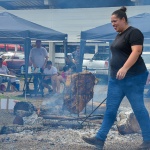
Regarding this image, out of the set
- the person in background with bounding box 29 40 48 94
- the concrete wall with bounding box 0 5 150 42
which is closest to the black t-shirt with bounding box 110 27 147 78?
the person in background with bounding box 29 40 48 94

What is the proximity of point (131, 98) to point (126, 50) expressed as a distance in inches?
22.3

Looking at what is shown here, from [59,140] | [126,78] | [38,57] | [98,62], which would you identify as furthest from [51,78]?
[126,78]

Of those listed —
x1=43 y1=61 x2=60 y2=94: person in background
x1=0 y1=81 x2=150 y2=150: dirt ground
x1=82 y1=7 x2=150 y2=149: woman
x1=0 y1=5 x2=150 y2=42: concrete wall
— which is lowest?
x1=0 y1=81 x2=150 y2=150: dirt ground

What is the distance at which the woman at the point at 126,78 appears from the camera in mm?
4273

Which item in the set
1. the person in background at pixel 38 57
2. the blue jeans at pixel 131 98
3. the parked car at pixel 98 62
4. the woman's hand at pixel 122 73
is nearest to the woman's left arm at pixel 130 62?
the woman's hand at pixel 122 73

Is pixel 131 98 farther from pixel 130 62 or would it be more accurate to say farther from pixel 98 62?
pixel 98 62

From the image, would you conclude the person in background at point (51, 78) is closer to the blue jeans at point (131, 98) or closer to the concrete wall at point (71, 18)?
the blue jeans at point (131, 98)

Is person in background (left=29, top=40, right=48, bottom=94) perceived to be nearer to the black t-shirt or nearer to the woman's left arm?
the black t-shirt

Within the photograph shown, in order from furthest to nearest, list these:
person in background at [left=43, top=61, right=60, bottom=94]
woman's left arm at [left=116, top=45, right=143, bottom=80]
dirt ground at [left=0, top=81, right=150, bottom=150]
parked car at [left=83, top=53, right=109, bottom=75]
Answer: parked car at [left=83, top=53, right=109, bottom=75] < person in background at [left=43, top=61, right=60, bottom=94] < dirt ground at [left=0, top=81, right=150, bottom=150] < woman's left arm at [left=116, top=45, right=143, bottom=80]

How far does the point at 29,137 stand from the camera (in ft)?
16.6

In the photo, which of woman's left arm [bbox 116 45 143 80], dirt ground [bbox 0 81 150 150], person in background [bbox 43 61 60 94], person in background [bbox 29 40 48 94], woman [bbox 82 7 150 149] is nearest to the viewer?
woman's left arm [bbox 116 45 143 80]

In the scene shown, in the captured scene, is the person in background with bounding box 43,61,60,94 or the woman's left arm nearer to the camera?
the woman's left arm

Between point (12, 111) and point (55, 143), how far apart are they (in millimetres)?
2312

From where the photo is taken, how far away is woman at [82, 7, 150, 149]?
4.27 meters
